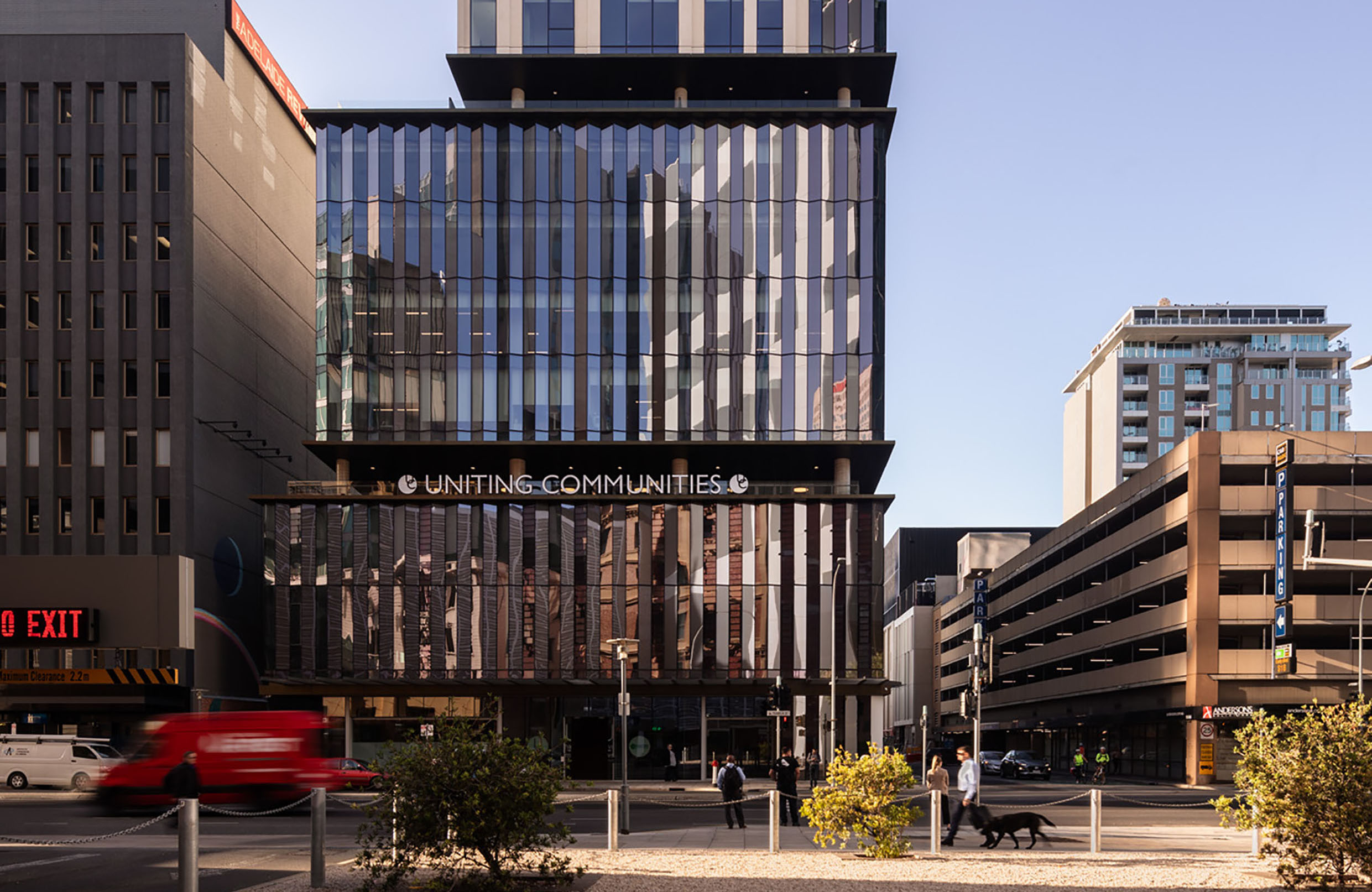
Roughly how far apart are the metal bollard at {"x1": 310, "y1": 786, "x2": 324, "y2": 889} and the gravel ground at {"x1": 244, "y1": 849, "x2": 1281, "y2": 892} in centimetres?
15

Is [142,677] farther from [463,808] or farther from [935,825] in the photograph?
[463,808]

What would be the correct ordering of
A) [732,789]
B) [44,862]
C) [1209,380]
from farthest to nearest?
1. [1209,380]
2. [732,789]
3. [44,862]

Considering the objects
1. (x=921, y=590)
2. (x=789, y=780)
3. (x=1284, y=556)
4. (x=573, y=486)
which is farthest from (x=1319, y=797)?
(x=921, y=590)

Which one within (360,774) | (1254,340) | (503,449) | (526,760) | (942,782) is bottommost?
(360,774)

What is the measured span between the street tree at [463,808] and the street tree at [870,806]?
696 centimetres

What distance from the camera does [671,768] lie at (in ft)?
196

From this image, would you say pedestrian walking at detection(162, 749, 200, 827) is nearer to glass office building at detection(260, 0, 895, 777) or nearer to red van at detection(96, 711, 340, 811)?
red van at detection(96, 711, 340, 811)

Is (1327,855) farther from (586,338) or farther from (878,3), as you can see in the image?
(878,3)

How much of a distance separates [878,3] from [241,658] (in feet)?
163

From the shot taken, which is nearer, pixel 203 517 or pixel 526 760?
pixel 526 760

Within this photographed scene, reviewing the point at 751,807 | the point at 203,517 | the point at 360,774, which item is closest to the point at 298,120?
the point at 203,517

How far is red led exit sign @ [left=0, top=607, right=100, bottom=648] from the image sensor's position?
187 ft

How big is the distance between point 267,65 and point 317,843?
65.7 metres

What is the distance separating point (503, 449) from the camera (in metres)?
64.1
